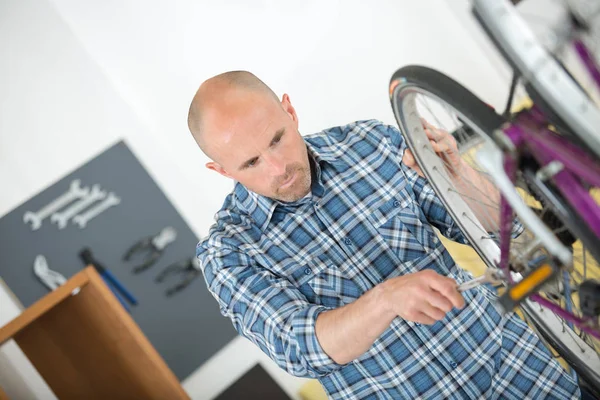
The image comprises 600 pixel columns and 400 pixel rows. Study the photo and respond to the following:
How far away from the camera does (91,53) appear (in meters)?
1.97

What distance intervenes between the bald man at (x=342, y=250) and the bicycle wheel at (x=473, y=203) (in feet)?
0.13

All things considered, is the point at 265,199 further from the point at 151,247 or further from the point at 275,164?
the point at 151,247

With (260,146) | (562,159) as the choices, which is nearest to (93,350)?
(260,146)

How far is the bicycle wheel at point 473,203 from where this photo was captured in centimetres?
72

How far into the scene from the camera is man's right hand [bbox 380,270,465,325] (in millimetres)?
676

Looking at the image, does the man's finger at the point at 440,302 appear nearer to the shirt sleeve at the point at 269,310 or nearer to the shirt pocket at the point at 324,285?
the shirt sleeve at the point at 269,310

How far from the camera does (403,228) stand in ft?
3.52

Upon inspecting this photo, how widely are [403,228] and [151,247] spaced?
Answer: 1.08 meters

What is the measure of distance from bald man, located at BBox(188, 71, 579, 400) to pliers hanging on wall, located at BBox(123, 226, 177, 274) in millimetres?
841

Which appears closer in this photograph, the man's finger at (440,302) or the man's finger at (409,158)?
the man's finger at (440,302)

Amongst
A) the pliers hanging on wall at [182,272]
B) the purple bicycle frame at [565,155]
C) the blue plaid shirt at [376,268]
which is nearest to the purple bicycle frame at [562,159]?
the purple bicycle frame at [565,155]

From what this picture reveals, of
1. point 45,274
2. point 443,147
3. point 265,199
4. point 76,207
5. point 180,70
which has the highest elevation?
point 180,70

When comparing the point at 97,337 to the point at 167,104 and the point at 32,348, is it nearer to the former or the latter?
the point at 32,348

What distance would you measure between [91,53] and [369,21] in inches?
38.3
